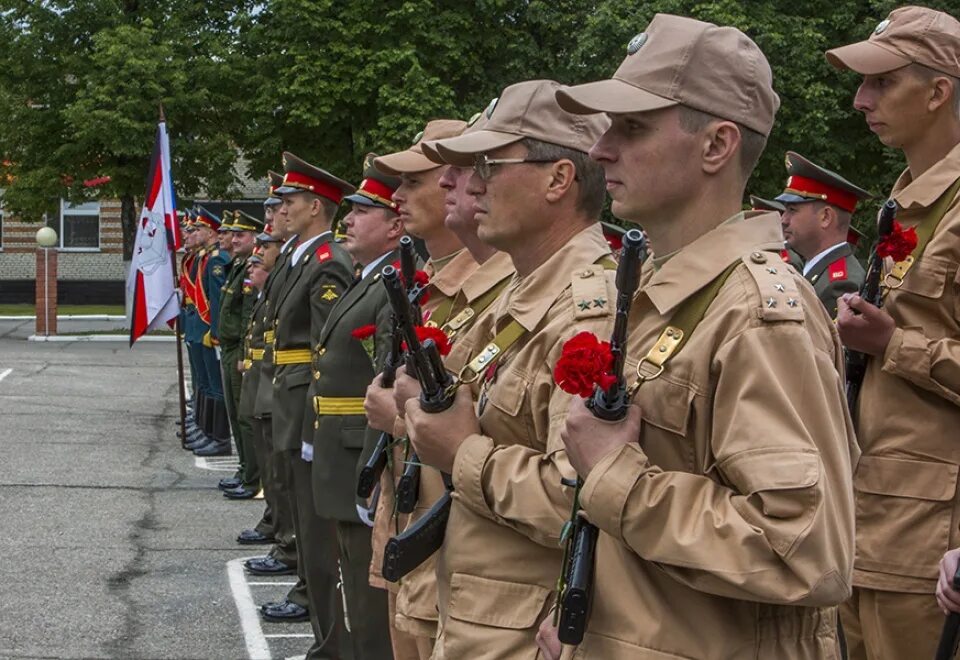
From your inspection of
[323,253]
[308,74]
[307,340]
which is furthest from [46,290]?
[323,253]

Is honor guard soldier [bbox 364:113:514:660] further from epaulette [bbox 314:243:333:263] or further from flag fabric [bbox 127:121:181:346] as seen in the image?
flag fabric [bbox 127:121:181:346]

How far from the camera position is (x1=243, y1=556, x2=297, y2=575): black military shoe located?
964 cm

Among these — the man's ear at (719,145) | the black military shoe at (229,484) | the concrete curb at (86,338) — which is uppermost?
the man's ear at (719,145)

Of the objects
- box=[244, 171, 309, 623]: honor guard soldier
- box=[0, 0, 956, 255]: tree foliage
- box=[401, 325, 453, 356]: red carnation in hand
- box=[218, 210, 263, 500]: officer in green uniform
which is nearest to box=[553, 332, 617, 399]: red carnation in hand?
box=[401, 325, 453, 356]: red carnation in hand

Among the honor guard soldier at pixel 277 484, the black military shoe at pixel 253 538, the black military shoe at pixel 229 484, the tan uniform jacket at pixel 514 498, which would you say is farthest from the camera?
the black military shoe at pixel 229 484

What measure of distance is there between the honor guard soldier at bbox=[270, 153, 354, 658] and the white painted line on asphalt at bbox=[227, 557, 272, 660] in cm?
39

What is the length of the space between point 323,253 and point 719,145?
5334 millimetres

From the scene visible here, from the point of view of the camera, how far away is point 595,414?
2.69 metres

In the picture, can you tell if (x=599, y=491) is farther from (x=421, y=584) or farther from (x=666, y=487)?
(x=421, y=584)

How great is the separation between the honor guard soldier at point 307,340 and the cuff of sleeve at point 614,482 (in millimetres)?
4599

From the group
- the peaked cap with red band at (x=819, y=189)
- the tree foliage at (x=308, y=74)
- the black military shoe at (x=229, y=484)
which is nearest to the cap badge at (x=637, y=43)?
the peaked cap with red band at (x=819, y=189)

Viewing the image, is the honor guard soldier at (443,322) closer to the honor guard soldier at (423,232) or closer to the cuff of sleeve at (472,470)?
the honor guard soldier at (423,232)

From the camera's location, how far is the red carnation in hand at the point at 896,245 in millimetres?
4039

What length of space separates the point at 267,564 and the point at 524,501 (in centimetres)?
674
